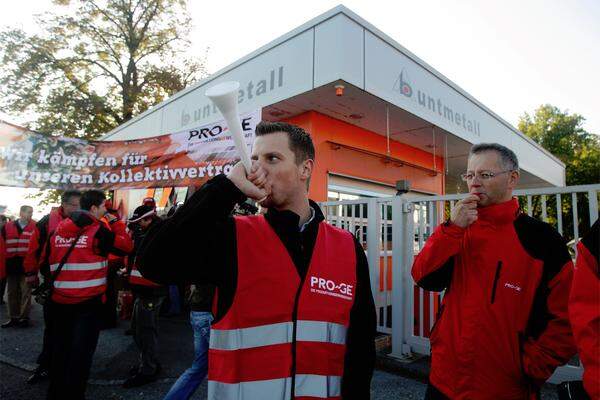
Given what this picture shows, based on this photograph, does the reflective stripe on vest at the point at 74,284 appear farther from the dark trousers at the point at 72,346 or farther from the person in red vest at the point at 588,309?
the person in red vest at the point at 588,309

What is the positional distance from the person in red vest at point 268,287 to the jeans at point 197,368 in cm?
187

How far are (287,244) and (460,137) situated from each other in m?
7.68

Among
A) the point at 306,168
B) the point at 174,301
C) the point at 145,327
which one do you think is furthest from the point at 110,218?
the point at 306,168

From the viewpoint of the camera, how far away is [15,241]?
757 centimetres

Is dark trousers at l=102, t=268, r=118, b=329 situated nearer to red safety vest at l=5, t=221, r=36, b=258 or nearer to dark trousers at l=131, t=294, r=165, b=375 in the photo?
red safety vest at l=5, t=221, r=36, b=258

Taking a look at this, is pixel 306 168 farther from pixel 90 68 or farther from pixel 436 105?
pixel 90 68

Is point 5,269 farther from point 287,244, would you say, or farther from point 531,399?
point 531,399

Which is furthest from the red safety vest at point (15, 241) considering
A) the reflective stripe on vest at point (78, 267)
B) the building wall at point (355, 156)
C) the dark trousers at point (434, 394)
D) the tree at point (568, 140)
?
the tree at point (568, 140)

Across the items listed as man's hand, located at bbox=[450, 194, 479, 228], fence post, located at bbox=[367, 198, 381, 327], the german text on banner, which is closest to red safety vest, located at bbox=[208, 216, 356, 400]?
man's hand, located at bbox=[450, 194, 479, 228]

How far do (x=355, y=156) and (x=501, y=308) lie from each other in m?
6.27

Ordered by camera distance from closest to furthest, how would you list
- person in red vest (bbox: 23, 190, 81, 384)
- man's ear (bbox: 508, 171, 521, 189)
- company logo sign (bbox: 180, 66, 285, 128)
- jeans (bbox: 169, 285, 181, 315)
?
man's ear (bbox: 508, 171, 521, 189) < person in red vest (bbox: 23, 190, 81, 384) < company logo sign (bbox: 180, 66, 285, 128) < jeans (bbox: 169, 285, 181, 315)

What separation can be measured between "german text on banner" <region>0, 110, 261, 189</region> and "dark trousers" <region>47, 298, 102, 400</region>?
2642 mm

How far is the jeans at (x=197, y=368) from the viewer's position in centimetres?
315

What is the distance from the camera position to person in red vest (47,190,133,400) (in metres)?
3.45
